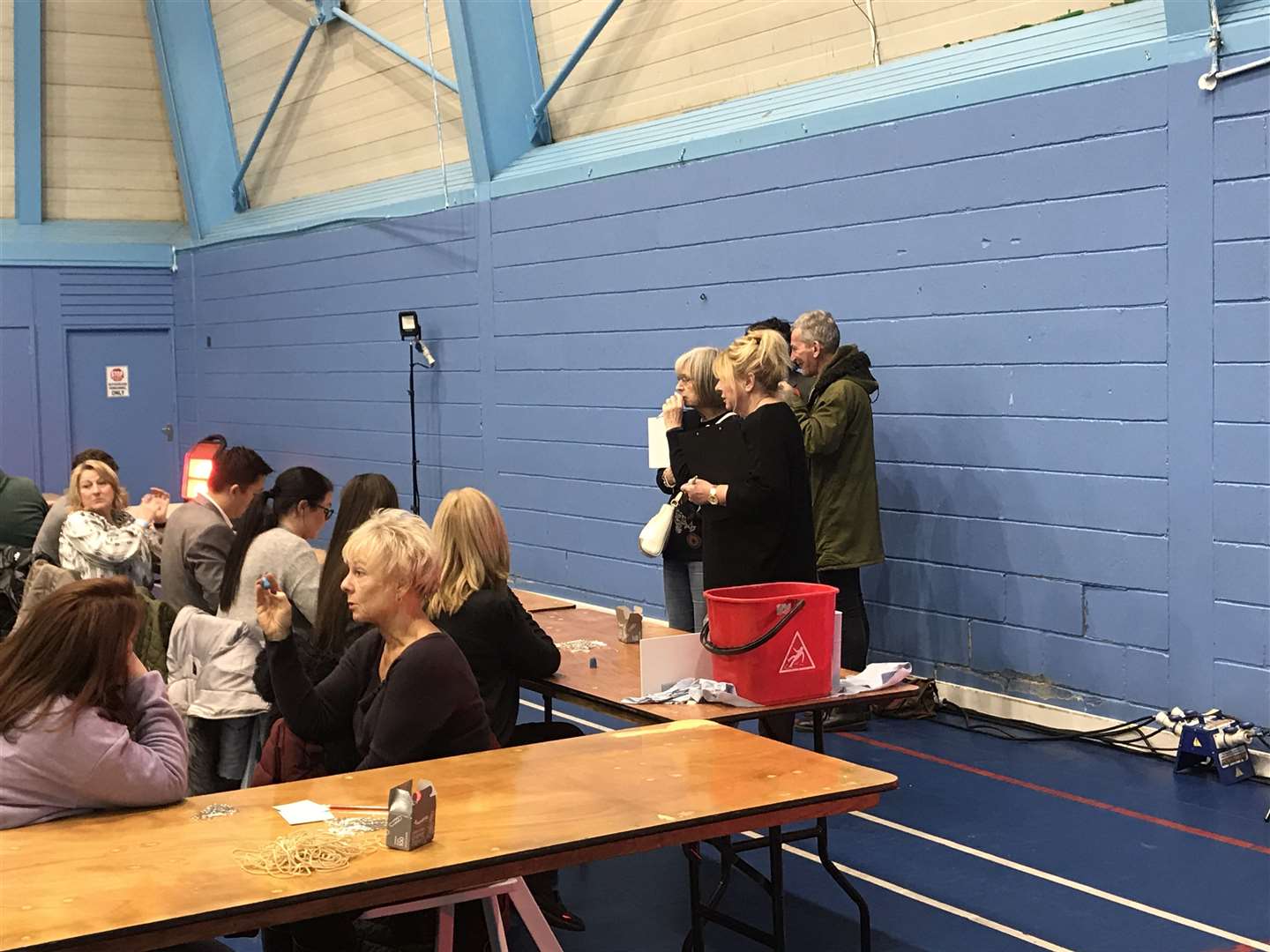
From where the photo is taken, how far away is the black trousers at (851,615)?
6117mm

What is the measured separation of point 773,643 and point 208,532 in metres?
2.26

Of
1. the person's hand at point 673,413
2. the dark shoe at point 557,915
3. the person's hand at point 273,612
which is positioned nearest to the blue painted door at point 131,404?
the person's hand at point 673,413

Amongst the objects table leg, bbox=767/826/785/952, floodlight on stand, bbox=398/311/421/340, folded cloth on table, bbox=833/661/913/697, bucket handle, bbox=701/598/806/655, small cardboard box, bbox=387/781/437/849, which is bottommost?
table leg, bbox=767/826/785/952

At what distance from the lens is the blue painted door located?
13.3m

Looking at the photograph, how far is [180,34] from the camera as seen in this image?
508 inches

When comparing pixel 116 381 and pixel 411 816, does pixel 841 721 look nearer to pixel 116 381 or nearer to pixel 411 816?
pixel 411 816

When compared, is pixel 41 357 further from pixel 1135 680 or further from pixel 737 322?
pixel 1135 680

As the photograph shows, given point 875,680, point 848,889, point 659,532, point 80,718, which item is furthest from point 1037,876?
point 80,718

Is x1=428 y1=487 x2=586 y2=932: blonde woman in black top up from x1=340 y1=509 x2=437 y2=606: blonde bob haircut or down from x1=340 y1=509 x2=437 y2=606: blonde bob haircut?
down

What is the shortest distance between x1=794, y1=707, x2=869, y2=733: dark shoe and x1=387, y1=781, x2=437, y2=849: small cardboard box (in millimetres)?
3580

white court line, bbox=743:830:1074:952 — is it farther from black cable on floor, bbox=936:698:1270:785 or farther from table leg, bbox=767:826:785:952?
black cable on floor, bbox=936:698:1270:785

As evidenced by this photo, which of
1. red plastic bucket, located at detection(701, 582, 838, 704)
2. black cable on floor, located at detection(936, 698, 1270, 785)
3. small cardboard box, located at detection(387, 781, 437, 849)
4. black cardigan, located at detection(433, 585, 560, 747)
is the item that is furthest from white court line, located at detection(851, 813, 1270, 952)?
small cardboard box, located at detection(387, 781, 437, 849)

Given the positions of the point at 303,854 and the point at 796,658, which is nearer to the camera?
the point at 303,854

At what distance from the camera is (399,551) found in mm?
3412
